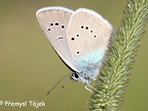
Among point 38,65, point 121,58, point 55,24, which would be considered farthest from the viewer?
point 38,65

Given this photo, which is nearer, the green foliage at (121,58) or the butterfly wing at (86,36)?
the green foliage at (121,58)

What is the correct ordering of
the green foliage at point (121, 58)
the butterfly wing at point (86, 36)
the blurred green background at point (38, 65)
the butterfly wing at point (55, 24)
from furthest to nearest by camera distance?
the blurred green background at point (38, 65) < the butterfly wing at point (86, 36) < the butterfly wing at point (55, 24) < the green foliage at point (121, 58)

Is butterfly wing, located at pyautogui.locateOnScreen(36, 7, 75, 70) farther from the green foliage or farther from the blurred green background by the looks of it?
the blurred green background

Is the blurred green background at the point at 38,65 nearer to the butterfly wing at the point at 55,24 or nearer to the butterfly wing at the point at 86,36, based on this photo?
the butterfly wing at the point at 86,36

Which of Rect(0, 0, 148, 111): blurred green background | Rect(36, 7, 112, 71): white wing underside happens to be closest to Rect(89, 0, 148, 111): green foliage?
Rect(36, 7, 112, 71): white wing underside

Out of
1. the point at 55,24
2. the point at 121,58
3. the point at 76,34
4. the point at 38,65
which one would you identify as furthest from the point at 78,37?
the point at 38,65

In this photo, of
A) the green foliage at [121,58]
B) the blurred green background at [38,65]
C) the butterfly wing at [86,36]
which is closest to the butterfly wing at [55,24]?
the butterfly wing at [86,36]

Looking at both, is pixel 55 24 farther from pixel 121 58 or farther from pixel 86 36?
pixel 121 58
